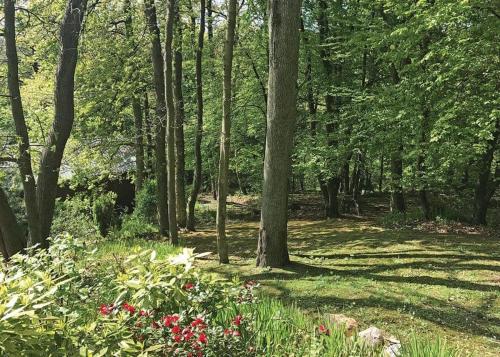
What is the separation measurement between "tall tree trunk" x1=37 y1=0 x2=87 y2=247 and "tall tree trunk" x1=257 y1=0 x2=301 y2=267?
313 centimetres

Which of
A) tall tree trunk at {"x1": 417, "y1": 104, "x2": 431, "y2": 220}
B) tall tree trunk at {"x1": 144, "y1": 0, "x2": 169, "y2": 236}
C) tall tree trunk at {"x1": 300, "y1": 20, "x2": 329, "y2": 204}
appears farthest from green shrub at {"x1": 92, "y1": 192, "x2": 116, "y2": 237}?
tall tree trunk at {"x1": 417, "y1": 104, "x2": 431, "y2": 220}

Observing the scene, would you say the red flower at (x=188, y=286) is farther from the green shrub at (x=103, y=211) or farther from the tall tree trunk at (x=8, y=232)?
the green shrub at (x=103, y=211)

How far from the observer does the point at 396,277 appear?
6.95 meters

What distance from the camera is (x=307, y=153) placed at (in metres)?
14.0

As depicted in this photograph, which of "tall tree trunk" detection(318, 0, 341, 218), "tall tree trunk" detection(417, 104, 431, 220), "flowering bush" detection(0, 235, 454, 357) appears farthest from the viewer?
"tall tree trunk" detection(318, 0, 341, 218)

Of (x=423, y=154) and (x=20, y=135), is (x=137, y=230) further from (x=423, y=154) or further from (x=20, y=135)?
(x=423, y=154)

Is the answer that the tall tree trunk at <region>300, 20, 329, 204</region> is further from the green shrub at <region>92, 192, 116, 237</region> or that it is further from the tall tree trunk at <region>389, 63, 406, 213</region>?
the green shrub at <region>92, 192, 116, 237</region>

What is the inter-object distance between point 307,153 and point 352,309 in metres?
8.92

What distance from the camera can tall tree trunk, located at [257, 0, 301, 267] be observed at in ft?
23.0

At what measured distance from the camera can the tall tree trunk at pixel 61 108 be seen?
6.86 metres

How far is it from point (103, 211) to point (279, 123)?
9274 mm

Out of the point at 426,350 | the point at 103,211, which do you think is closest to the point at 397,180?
the point at 103,211

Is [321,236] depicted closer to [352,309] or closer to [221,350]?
[352,309]

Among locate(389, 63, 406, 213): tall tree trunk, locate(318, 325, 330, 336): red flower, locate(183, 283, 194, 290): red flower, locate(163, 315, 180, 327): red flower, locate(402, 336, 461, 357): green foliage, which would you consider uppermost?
locate(389, 63, 406, 213): tall tree trunk
